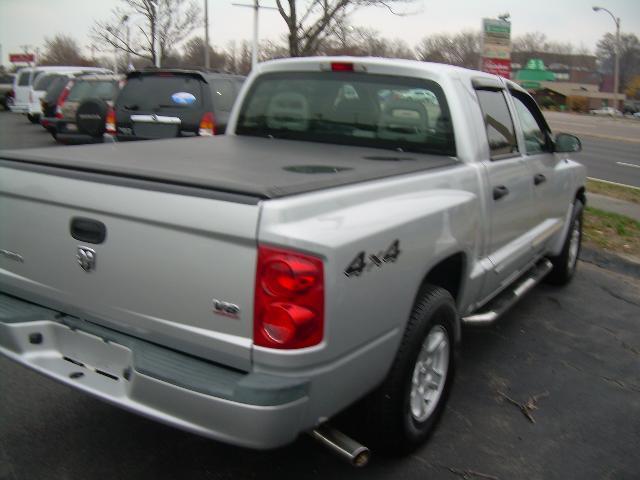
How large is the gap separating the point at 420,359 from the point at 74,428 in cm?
177

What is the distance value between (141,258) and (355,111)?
2.05 m

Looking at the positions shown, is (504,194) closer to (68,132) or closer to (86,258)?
(86,258)

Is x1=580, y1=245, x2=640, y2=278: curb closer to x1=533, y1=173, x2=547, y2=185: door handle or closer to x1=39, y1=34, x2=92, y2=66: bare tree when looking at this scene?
x1=533, y1=173, x2=547, y2=185: door handle

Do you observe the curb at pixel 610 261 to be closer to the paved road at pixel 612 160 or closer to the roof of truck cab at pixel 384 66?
the roof of truck cab at pixel 384 66

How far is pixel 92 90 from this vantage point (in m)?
15.3

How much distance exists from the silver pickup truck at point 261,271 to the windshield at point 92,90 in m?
12.4

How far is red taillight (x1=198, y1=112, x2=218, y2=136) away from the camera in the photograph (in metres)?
8.60

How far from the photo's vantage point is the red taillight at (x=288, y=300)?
87.9 inches

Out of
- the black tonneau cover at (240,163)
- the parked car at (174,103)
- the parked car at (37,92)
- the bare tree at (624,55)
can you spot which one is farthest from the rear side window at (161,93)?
the bare tree at (624,55)

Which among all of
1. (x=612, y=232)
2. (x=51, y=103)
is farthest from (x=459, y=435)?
(x=51, y=103)

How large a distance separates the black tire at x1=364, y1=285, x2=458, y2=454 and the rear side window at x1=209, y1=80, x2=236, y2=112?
6407mm

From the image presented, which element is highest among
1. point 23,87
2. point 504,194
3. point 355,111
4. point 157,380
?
point 23,87

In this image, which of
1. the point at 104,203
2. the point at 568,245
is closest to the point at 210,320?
the point at 104,203

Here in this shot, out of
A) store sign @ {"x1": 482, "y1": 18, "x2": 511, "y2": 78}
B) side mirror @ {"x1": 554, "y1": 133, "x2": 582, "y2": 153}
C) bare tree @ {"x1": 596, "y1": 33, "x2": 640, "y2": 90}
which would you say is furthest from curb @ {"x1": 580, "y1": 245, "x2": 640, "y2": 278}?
bare tree @ {"x1": 596, "y1": 33, "x2": 640, "y2": 90}
